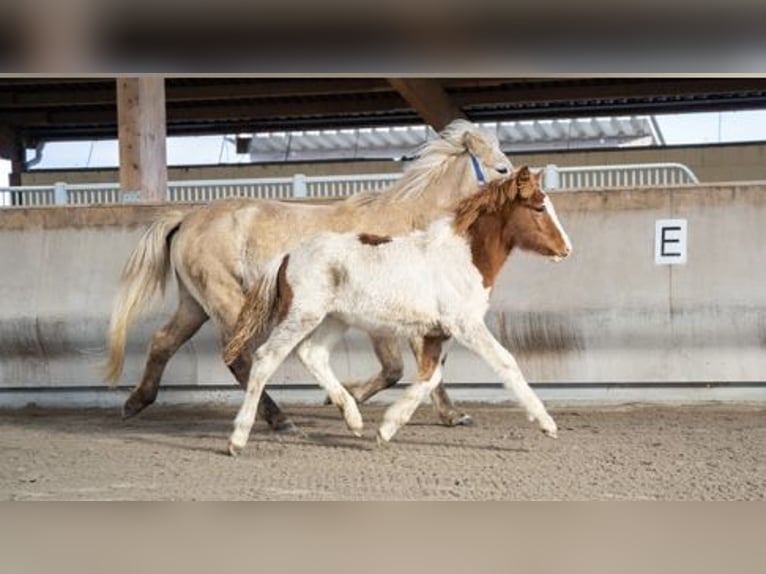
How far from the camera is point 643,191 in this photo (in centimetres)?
726

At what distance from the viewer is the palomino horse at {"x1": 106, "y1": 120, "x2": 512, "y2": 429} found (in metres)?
6.39

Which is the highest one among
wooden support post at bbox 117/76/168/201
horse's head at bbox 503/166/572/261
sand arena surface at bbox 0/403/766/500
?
wooden support post at bbox 117/76/168/201

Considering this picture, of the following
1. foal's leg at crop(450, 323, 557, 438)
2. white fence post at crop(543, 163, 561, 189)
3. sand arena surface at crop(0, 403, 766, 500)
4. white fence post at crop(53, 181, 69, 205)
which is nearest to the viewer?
sand arena surface at crop(0, 403, 766, 500)

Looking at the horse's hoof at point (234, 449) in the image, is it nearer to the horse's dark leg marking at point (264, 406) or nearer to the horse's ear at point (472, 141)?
the horse's dark leg marking at point (264, 406)

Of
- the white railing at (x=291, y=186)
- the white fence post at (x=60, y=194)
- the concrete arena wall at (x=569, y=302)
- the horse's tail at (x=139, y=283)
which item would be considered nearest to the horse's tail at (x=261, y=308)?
the horse's tail at (x=139, y=283)

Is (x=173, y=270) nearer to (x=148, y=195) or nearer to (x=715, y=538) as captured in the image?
(x=148, y=195)

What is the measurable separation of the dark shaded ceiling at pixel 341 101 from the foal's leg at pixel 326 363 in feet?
23.5

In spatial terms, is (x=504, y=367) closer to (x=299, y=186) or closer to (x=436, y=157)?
(x=436, y=157)

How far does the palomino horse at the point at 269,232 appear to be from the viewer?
21.0 ft

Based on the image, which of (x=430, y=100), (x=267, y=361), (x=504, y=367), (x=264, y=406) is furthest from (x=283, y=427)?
(x=430, y=100)

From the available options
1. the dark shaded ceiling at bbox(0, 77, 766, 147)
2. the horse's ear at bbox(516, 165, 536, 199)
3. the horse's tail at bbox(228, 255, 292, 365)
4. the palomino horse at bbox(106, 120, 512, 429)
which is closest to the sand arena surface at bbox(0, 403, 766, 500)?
the palomino horse at bbox(106, 120, 512, 429)

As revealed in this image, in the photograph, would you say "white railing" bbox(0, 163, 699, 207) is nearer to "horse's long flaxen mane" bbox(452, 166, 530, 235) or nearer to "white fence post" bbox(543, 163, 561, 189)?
"white fence post" bbox(543, 163, 561, 189)

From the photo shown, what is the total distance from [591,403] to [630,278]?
929 millimetres
